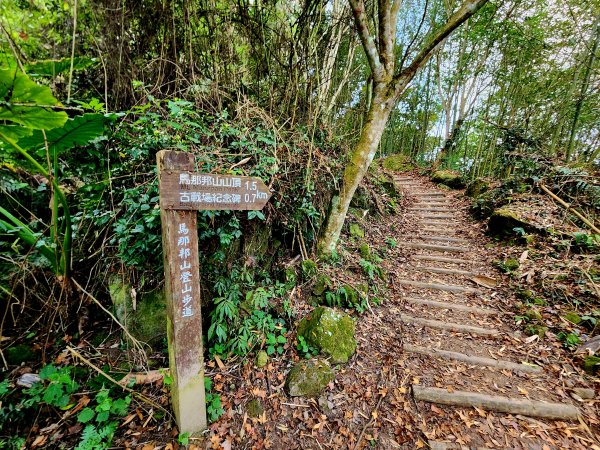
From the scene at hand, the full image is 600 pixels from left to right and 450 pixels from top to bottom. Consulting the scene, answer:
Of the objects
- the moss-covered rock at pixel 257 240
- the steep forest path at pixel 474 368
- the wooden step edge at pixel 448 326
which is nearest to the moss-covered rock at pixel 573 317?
the steep forest path at pixel 474 368

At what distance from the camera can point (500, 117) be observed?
456 inches

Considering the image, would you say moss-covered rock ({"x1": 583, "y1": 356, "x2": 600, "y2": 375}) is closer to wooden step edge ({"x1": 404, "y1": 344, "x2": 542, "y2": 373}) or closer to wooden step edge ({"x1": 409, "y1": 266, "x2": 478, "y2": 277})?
wooden step edge ({"x1": 404, "y1": 344, "x2": 542, "y2": 373})

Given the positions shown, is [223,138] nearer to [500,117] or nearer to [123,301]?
[123,301]

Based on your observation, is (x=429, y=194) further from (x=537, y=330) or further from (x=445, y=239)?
(x=537, y=330)

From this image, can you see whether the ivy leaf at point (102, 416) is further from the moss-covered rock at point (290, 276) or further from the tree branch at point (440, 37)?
the tree branch at point (440, 37)

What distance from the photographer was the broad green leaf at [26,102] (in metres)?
1.63

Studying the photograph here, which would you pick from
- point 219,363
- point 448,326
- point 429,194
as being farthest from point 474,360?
point 429,194

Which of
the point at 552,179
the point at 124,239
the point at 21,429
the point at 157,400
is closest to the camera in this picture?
the point at 21,429

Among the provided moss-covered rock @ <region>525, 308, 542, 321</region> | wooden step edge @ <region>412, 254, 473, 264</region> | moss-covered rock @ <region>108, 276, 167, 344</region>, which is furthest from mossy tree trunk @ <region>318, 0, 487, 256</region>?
moss-covered rock @ <region>525, 308, 542, 321</region>

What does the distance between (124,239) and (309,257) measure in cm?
249

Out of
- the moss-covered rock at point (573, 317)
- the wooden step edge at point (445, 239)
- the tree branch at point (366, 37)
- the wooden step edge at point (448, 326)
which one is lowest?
the wooden step edge at point (448, 326)

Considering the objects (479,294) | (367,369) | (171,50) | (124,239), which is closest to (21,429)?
(124,239)

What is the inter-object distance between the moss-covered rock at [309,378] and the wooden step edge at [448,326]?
5.73ft

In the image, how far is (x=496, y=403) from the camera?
2.65 metres
